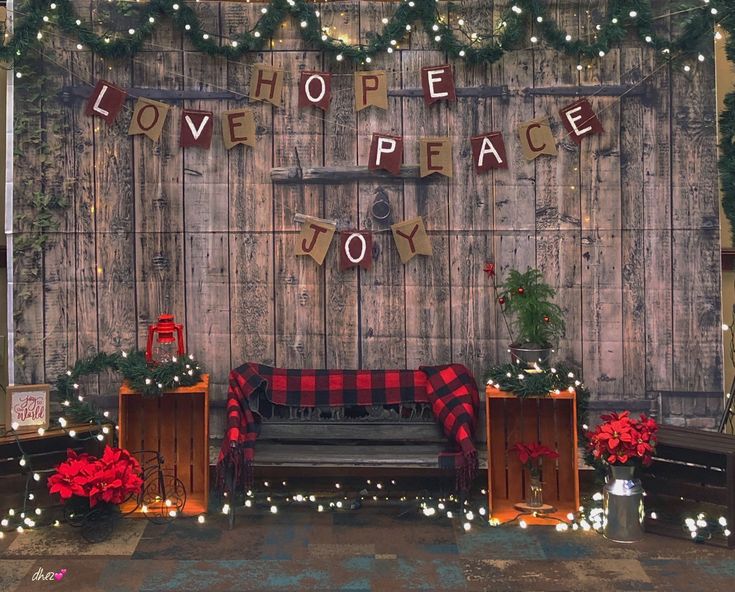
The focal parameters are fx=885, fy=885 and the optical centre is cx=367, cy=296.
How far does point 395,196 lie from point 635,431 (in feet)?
5.43

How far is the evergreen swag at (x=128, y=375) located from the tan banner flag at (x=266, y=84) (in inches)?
54.4

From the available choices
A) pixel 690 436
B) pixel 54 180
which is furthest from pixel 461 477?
pixel 54 180

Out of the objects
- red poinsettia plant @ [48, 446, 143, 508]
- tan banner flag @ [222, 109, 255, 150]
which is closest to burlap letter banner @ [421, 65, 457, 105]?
tan banner flag @ [222, 109, 255, 150]

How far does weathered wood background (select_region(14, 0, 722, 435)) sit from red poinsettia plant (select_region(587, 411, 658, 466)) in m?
0.60

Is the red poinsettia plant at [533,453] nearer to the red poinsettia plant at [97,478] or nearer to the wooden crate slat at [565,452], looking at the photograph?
the wooden crate slat at [565,452]

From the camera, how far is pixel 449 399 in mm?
4320

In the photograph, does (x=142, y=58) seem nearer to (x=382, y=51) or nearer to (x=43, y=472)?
(x=382, y=51)

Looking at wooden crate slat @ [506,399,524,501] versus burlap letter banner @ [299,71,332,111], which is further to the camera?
burlap letter banner @ [299,71,332,111]

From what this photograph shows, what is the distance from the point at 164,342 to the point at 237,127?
1.16 meters

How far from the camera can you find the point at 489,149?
450 cm

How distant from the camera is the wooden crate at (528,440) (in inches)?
171

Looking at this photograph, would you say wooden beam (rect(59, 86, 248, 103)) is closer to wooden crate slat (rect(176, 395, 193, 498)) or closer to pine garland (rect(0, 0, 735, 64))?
pine garland (rect(0, 0, 735, 64))

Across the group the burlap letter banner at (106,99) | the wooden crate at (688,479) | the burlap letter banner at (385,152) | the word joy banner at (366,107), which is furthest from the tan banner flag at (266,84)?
the wooden crate at (688,479)

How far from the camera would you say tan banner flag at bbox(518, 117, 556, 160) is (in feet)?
14.7
